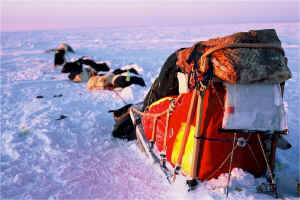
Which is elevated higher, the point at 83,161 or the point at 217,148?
the point at 217,148

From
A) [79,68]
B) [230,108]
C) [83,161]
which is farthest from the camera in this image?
[79,68]

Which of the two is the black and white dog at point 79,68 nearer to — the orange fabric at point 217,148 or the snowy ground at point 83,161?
the snowy ground at point 83,161

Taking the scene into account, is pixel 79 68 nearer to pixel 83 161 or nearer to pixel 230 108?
pixel 83 161

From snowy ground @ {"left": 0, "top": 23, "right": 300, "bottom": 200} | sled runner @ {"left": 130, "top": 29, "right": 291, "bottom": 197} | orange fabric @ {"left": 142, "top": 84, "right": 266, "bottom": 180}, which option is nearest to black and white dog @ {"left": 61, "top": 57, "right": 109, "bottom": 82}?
snowy ground @ {"left": 0, "top": 23, "right": 300, "bottom": 200}

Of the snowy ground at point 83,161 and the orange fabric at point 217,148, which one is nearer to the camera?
the orange fabric at point 217,148

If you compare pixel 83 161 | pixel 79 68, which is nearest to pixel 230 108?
pixel 83 161

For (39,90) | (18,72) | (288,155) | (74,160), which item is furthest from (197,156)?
(18,72)

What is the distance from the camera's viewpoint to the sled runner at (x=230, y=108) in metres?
2.32

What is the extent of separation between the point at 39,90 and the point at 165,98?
7.08 metres

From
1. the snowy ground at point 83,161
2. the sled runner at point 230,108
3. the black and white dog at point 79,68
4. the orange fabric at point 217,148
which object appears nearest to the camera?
the sled runner at point 230,108

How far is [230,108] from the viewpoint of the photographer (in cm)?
238

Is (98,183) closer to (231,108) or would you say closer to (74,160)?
(74,160)

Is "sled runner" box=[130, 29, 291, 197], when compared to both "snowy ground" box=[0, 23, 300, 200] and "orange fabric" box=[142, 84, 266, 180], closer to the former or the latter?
"orange fabric" box=[142, 84, 266, 180]

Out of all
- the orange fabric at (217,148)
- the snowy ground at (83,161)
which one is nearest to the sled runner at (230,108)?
the orange fabric at (217,148)
